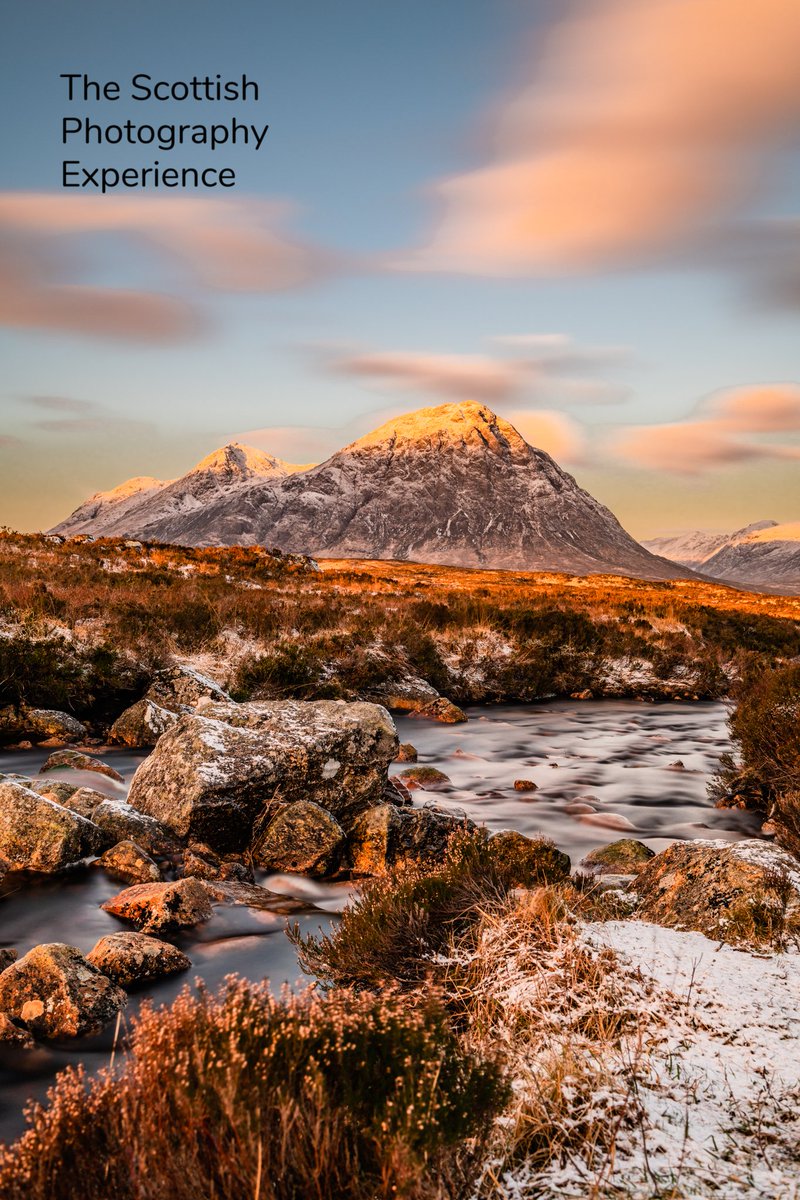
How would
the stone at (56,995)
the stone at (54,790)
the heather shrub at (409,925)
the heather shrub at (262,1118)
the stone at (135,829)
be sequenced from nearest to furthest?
1. the heather shrub at (262,1118)
2. the heather shrub at (409,925)
3. the stone at (56,995)
4. the stone at (135,829)
5. the stone at (54,790)

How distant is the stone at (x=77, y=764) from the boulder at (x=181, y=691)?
263cm

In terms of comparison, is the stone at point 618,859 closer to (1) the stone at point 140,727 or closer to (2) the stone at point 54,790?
(2) the stone at point 54,790

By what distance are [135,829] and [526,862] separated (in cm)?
415

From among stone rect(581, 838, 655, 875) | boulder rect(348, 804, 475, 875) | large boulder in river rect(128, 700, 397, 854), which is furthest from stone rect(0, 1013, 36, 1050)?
stone rect(581, 838, 655, 875)

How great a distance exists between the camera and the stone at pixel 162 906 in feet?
21.3

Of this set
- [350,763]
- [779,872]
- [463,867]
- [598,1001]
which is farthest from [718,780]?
[598,1001]

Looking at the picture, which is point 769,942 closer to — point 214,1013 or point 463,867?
point 463,867

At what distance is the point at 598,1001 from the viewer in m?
3.98

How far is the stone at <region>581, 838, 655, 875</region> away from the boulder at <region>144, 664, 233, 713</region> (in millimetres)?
7559

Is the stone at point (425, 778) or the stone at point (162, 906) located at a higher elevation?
the stone at point (162, 906)

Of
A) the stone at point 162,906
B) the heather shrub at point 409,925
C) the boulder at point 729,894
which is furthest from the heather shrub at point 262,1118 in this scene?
the stone at point 162,906

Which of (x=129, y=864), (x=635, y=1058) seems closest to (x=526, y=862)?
(x=635, y=1058)

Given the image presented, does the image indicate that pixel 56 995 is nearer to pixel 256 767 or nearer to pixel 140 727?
pixel 256 767

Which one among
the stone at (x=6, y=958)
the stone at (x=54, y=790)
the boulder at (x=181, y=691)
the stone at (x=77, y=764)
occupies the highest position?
the boulder at (x=181, y=691)
